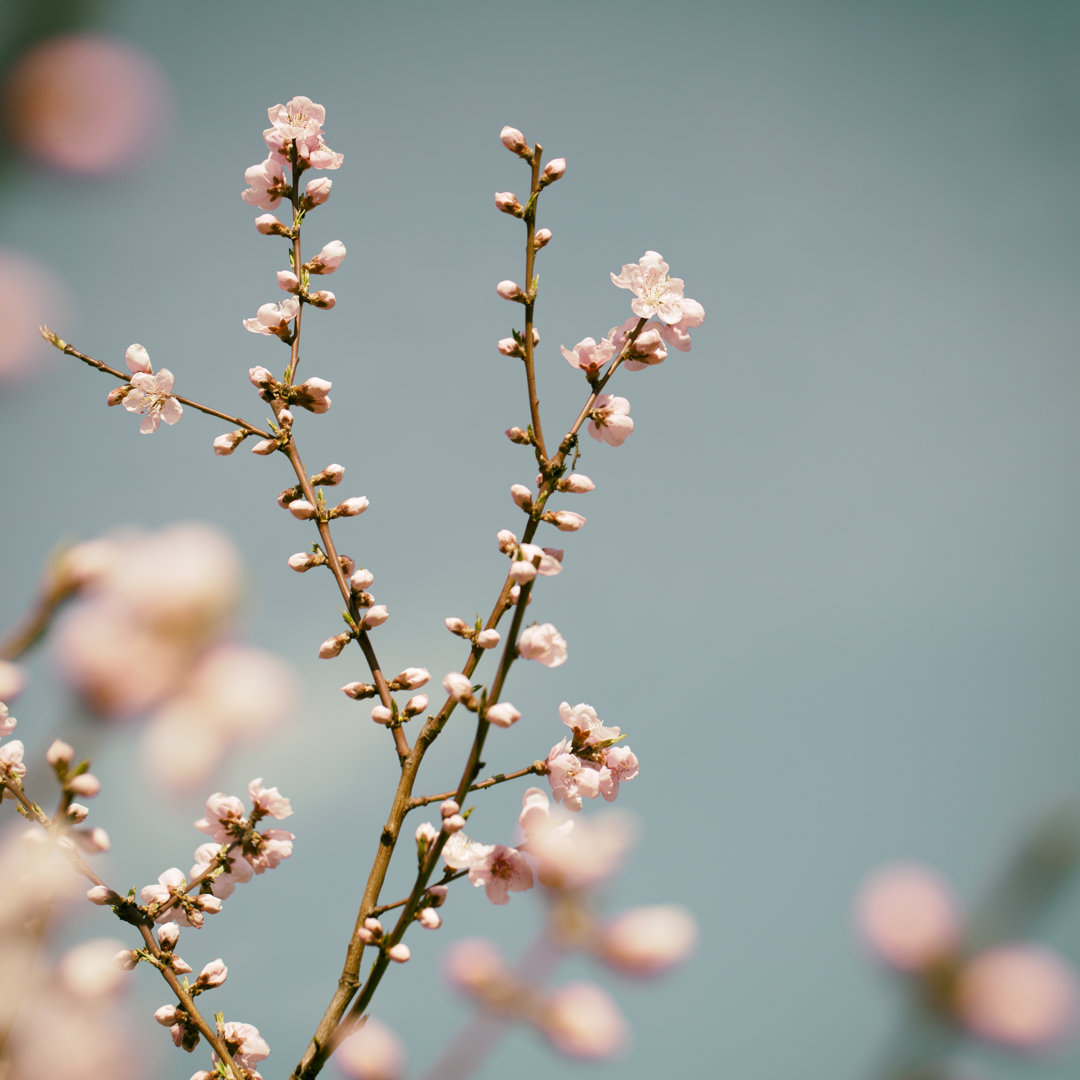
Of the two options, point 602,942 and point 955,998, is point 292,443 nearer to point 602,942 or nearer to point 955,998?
point 602,942

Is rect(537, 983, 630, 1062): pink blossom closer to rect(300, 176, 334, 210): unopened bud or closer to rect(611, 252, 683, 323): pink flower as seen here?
rect(611, 252, 683, 323): pink flower

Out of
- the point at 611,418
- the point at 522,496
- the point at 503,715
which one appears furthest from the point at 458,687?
the point at 611,418

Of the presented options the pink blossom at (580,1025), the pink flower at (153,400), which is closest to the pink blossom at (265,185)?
the pink flower at (153,400)

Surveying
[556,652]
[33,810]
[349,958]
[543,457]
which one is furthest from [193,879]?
[543,457]

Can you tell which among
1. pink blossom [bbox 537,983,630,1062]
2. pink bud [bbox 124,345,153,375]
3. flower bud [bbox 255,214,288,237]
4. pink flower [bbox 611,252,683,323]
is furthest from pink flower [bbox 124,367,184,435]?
pink blossom [bbox 537,983,630,1062]

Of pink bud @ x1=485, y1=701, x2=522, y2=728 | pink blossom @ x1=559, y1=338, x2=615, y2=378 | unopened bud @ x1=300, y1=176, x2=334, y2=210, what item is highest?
unopened bud @ x1=300, y1=176, x2=334, y2=210

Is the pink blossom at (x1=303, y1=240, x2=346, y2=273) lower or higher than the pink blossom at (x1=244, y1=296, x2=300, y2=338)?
higher

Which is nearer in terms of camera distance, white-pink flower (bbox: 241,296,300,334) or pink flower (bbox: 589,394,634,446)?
pink flower (bbox: 589,394,634,446)
